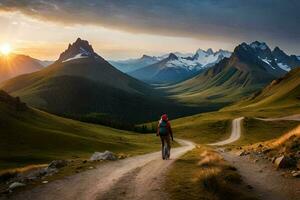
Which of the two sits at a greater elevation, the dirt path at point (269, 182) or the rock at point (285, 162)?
the rock at point (285, 162)

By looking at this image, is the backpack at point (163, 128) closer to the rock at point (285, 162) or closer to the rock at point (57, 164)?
the rock at point (57, 164)

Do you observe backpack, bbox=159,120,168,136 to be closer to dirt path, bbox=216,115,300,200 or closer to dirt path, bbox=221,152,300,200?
dirt path, bbox=216,115,300,200

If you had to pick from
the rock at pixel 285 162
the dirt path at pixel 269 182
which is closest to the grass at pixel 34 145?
the dirt path at pixel 269 182

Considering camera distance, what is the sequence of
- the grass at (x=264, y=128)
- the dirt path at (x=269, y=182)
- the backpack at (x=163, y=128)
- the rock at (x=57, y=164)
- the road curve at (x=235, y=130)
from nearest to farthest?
1. the dirt path at (x=269, y=182)
2. the rock at (x=57, y=164)
3. the backpack at (x=163, y=128)
4. the road curve at (x=235, y=130)
5. the grass at (x=264, y=128)

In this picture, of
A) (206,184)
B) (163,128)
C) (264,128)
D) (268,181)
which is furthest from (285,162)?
(264,128)

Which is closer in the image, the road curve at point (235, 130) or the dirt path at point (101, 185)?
the dirt path at point (101, 185)

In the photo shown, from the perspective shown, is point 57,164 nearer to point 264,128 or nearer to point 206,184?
point 206,184

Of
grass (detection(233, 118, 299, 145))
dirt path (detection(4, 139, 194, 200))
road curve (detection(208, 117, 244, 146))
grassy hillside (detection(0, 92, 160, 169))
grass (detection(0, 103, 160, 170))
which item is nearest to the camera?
dirt path (detection(4, 139, 194, 200))

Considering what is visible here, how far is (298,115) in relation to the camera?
167 metres

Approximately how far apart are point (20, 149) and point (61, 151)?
773 cm

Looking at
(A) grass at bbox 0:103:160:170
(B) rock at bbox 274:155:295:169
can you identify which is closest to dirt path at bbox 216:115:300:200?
(B) rock at bbox 274:155:295:169

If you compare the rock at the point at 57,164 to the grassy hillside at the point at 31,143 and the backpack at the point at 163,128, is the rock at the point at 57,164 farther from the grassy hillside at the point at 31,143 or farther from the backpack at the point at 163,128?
the grassy hillside at the point at 31,143

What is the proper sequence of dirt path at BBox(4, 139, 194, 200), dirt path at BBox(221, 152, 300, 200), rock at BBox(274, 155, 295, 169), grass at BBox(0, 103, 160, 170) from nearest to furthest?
dirt path at BBox(221, 152, 300, 200) < dirt path at BBox(4, 139, 194, 200) < rock at BBox(274, 155, 295, 169) < grass at BBox(0, 103, 160, 170)

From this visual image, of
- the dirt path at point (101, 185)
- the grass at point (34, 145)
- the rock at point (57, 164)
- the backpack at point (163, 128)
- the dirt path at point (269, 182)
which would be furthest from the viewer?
the grass at point (34, 145)
